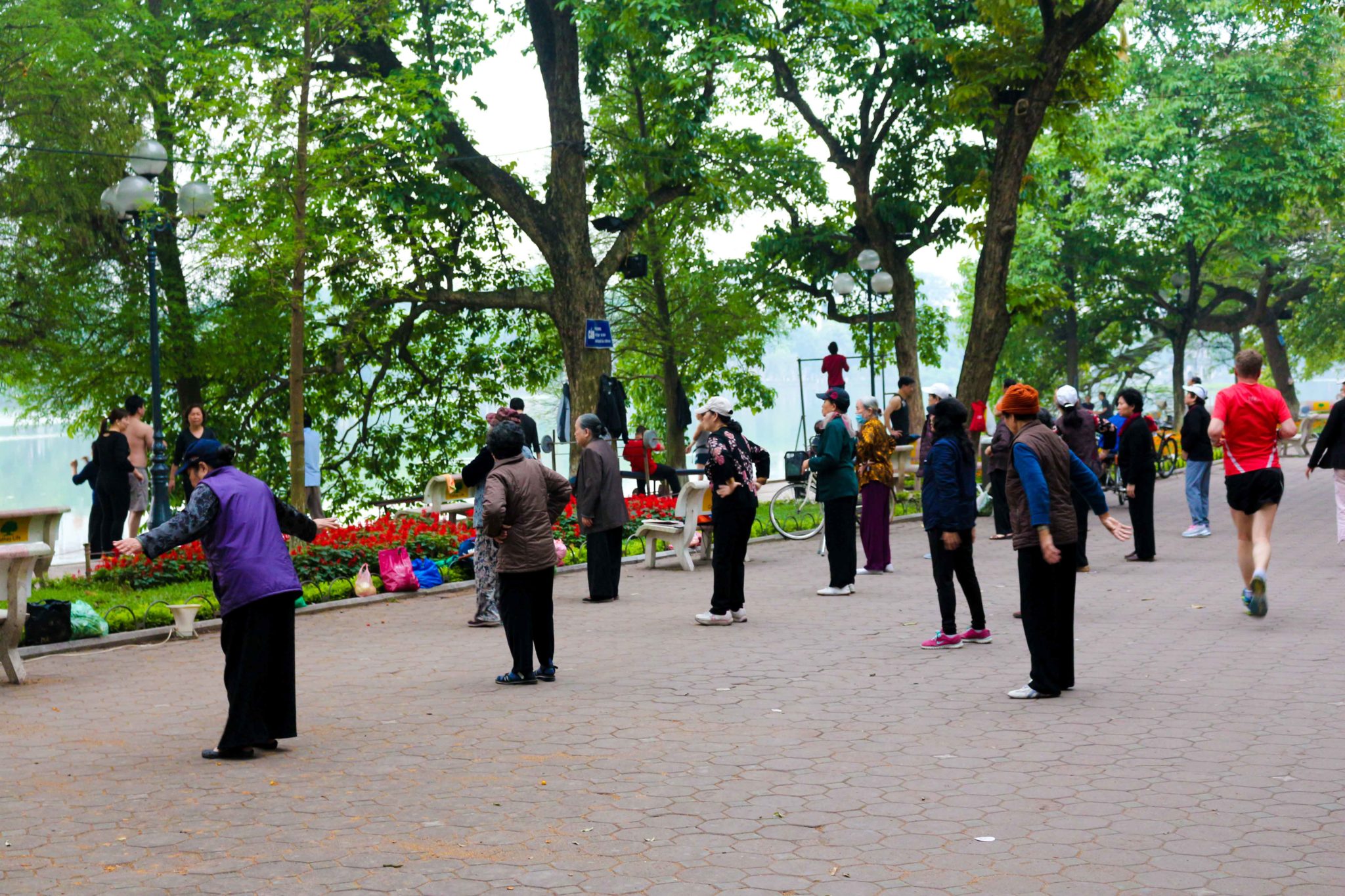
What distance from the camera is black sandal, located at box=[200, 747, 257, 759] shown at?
23.8 ft

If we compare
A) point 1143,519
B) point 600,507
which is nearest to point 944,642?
point 600,507

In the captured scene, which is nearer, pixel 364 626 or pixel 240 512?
pixel 240 512

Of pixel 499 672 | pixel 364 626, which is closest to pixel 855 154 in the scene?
pixel 364 626

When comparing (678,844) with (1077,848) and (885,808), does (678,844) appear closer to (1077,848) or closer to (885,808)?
(885,808)

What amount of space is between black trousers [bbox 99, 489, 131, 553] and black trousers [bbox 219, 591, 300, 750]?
11355 millimetres

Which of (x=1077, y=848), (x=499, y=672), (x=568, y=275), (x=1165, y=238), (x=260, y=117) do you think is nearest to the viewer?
(x=1077, y=848)

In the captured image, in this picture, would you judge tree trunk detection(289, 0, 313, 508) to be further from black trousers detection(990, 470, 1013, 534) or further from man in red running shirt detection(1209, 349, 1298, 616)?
man in red running shirt detection(1209, 349, 1298, 616)

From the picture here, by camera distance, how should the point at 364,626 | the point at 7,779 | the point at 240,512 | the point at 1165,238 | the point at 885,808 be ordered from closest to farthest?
1. the point at 885,808
2. the point at 7,779
3. the point at 240,512
4. the point at 364,626
5. the point at 1165,238

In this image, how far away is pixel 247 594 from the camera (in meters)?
7.33

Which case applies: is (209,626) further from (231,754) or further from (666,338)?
(666,338)

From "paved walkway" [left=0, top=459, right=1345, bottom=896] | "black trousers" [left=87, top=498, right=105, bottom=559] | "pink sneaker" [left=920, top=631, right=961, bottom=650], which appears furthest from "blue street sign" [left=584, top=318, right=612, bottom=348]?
"pink sneaker" [left=920, top=631, right=961, bottom=650]

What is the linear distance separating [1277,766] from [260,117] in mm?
13654

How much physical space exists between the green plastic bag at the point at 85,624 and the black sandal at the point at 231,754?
4.60 m

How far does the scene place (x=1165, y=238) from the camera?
41125 mm
